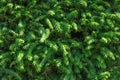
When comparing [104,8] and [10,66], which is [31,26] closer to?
[10,66]

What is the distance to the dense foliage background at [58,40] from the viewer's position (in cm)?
584

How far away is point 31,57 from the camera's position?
18.7ft

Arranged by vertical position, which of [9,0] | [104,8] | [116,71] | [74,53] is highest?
[9,0]

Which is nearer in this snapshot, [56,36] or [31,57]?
[31,57]

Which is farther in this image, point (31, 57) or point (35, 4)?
point (35, 4)

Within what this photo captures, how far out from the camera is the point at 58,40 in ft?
19.8

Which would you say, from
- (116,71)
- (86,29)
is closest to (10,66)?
(86,29)

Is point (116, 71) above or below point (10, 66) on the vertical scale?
below

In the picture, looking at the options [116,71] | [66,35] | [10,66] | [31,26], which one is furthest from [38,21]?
[116,71]

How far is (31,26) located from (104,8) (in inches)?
58.5

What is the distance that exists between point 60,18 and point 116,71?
1.44 m

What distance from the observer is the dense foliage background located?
5840 mm

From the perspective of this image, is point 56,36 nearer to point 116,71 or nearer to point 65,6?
point 65,6

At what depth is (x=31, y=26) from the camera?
6020 mm
